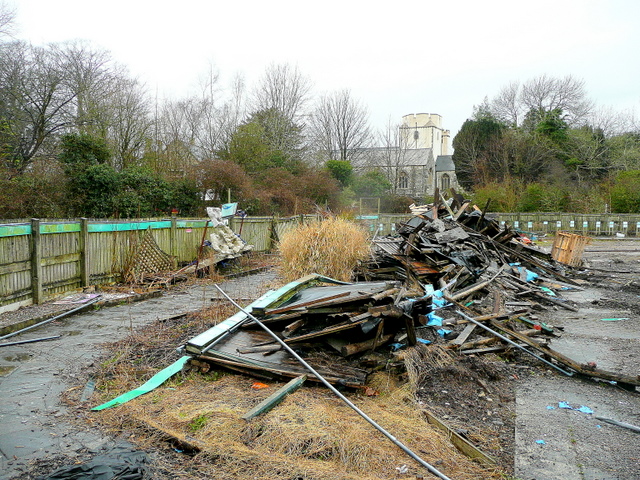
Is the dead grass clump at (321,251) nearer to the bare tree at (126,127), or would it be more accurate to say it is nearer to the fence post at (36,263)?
the fence post at (36,263)

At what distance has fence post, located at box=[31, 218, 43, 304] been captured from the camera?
8.54m

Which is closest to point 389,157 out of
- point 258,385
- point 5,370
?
point 258,385

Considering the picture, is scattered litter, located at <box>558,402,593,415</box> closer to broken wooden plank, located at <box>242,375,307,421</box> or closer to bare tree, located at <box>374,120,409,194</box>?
broken wooden plank, located at <box>242,375,307,421</box>

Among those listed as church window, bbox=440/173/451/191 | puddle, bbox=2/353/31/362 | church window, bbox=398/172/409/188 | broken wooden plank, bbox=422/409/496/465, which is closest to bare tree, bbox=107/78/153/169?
puddle, bbox=2/353/31/362

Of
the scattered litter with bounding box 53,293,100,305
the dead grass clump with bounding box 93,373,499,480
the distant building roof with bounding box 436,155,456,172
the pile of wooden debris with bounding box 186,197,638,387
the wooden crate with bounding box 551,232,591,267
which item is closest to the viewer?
the dead grass clump with bounding box 93,373,499,480

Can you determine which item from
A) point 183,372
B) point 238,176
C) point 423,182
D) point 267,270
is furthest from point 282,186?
point 423,182

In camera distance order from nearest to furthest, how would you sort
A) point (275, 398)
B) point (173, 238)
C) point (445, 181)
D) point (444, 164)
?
point (275, 398) < point (173, 238) < point (445, 181) < point (444, 164)

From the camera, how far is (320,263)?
9.79 metres

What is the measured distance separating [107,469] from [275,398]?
1574mm

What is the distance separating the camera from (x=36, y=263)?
338 inches

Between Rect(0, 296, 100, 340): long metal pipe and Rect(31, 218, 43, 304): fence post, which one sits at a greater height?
Rect(31, 218, 43, 304): fence post

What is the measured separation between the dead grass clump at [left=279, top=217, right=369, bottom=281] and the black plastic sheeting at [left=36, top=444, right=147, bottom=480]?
257 inches

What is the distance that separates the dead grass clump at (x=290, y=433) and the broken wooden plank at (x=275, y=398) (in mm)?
62

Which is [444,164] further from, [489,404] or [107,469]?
[107,469]
